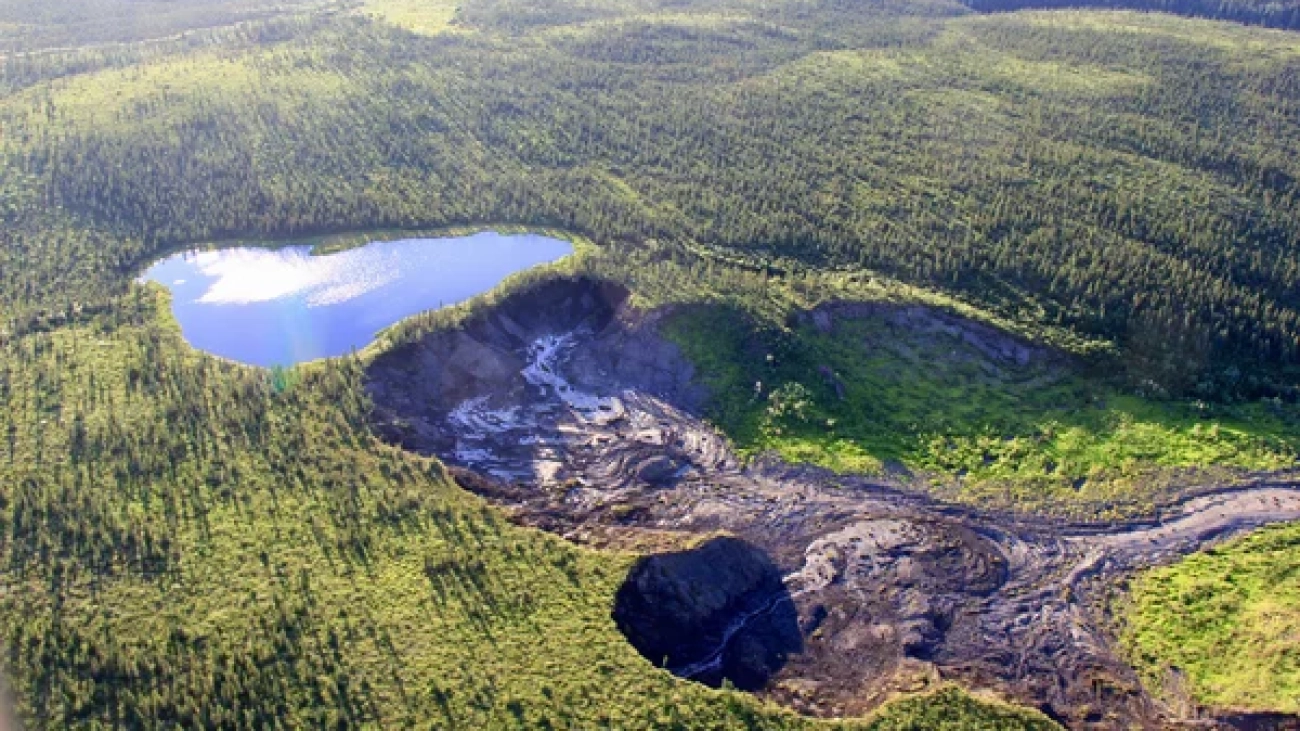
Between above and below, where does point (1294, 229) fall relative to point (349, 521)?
above

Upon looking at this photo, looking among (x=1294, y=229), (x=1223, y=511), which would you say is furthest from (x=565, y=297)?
(x=1294, y=229)

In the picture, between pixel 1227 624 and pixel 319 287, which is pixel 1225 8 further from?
pixel 319 287

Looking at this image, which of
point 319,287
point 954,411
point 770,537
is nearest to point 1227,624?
point 954,411

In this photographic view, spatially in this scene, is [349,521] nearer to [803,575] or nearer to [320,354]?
[320,354]

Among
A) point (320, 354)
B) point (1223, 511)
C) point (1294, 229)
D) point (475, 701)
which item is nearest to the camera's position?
point (475, 701)

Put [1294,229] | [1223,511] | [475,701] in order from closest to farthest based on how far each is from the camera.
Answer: [475,701]
[1223,511]
[1294,229]

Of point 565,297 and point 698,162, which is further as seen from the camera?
point 698,162
